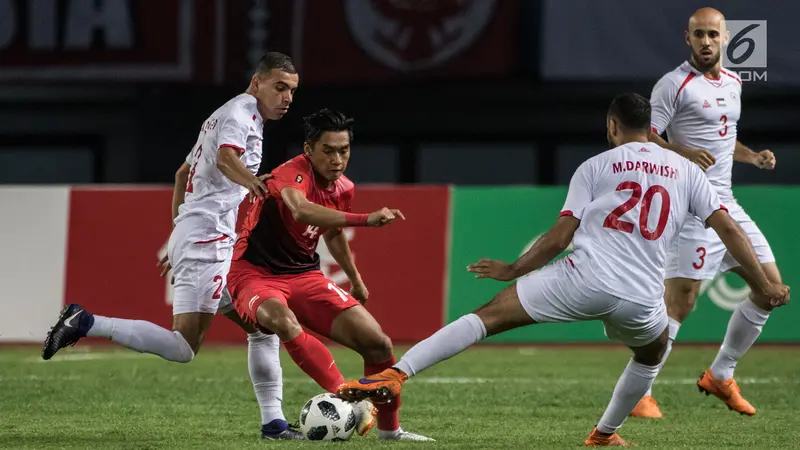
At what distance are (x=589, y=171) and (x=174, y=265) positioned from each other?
2.37 meters

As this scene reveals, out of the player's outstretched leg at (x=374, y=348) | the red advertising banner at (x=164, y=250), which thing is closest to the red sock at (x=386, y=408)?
the player's outstretched leg at (x=374, y=348)

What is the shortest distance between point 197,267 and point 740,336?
10.8ft

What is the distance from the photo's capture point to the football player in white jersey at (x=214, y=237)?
7.20 m

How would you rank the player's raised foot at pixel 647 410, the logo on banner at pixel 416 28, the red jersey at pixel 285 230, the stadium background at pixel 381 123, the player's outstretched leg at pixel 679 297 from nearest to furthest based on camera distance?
the red jersey at pixel 285 230, the player's raised foot at pixel 647 410, the player's outstretched leg at pixel 679 297, the stadium background at pixel 381 123, the logo on banner at pixel 416 28

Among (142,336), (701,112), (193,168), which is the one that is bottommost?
(142,336)

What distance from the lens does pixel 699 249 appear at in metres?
8.34

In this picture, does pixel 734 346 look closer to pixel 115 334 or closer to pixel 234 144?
pixel 234 144

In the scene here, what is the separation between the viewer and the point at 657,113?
835 cm

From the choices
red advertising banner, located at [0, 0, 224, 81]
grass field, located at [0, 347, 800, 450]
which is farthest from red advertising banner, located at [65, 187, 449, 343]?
red advertising banner, located at [0, 0, 224, 81]

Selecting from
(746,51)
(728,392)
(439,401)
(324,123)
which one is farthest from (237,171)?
(746,51)

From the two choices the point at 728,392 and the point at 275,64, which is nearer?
the point at 275,64

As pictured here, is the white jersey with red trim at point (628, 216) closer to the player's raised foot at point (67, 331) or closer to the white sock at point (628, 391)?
the white sock at point (628, 391)

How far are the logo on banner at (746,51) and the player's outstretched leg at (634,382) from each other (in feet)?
10.2

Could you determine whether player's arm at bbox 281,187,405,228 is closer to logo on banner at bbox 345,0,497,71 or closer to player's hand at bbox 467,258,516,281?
player's hand at bbox 467,258,516,281
